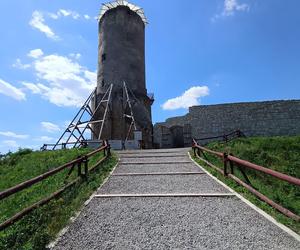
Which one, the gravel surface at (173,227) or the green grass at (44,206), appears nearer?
the gravel surface at (173,227)

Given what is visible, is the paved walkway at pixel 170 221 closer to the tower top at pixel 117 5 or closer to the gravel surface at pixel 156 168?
the gravel surface at pixel 156 168

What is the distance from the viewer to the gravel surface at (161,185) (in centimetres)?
792

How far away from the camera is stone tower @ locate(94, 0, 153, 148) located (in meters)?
29.1

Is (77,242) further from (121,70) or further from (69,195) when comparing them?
(121,70)

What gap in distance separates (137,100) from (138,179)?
20.8 meters

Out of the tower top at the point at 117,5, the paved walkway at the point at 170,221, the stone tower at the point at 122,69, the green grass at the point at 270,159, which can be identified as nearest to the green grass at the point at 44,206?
the paved walkway at the point at 170,221

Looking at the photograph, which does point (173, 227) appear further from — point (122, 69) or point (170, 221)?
point (122, 69)

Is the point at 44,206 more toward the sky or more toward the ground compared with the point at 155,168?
more toward the ground

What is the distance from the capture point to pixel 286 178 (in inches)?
205

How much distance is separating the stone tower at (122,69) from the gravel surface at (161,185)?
61.4ft

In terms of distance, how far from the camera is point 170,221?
5684mm

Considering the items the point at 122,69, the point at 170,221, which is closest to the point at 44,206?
the point at 170,221

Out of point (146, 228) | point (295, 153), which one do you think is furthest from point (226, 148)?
point (146, 228)

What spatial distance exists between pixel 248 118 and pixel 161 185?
1843 centimetres
